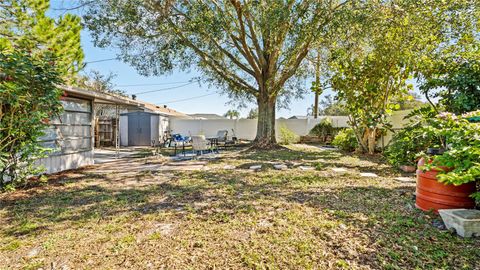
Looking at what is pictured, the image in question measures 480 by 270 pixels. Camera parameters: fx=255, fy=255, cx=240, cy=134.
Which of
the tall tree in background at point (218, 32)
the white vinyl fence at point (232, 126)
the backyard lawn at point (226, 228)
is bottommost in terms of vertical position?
the backyard lawn at point (226, 228)

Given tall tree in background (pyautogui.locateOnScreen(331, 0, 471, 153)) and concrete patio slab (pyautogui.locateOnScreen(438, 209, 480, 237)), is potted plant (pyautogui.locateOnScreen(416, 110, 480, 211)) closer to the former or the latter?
concrete patio slab (pyautogui.locateOnScreen(438, 209, 480, 237))

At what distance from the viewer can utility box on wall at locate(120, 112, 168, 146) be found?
51.4 ft

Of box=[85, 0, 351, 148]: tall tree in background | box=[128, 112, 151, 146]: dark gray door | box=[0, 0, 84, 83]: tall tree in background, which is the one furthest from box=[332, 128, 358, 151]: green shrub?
box=[128, 112, 151, 146]: dark gray door

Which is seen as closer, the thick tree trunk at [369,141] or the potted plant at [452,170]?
the potted plant at [452,170]

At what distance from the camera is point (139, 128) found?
51.6 ft

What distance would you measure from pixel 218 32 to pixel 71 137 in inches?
207

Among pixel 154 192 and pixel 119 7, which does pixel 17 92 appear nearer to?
pixel 154 192

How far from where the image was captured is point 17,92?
3916 millimetres

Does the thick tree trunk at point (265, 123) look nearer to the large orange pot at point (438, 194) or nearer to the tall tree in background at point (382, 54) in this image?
the tall tree in background at point (382, 54)

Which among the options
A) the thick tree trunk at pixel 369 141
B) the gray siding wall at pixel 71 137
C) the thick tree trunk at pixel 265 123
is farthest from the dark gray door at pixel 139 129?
the thick tree trunk at pixel 369 141

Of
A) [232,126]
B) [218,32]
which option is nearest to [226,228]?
[218,32]

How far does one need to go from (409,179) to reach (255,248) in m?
4.46

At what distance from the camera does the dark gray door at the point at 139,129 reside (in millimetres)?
15648

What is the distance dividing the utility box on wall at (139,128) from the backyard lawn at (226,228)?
10.9 meters
